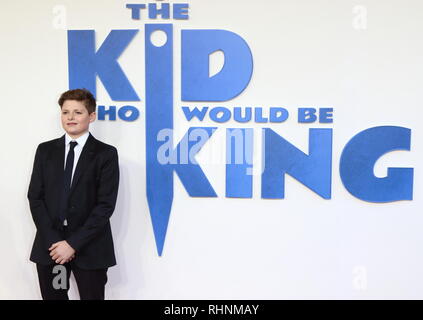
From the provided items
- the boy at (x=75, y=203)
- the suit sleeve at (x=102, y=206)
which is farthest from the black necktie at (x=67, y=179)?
the suit sleeve at (x=102, y=206)

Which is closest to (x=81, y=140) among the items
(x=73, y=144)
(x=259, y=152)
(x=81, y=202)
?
(x=73, y=144)

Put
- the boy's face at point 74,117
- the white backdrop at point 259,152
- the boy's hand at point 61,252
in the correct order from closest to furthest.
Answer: the boy's hand at point 61,252, the boy's face at point 74,117, the white backdrop at point 259,152

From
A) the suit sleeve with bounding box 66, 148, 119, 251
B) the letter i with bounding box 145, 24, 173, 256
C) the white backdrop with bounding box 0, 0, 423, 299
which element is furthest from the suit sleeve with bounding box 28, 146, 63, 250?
the letter i with bounding box 145, 24, 173, 256

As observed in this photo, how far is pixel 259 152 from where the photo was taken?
8.69 feet

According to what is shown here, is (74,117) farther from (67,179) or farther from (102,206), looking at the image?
(102,206)

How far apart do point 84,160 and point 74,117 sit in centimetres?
24

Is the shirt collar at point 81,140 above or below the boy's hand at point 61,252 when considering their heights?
above

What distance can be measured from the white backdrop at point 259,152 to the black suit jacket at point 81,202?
1.35ft

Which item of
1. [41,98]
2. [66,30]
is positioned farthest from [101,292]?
[66,30]

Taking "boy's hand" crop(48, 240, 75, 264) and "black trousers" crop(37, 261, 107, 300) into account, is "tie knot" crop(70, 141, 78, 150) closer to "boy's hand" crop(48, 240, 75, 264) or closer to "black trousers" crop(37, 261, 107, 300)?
"boy's hand" crop(48, 240, 75, 264)

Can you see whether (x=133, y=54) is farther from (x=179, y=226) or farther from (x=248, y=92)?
(x=179, y=226)

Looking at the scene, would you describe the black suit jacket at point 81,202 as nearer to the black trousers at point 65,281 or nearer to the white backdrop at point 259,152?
the black trousers at point 65,281

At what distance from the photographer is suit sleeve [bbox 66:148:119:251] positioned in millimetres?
2184

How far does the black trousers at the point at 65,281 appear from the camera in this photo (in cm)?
230
